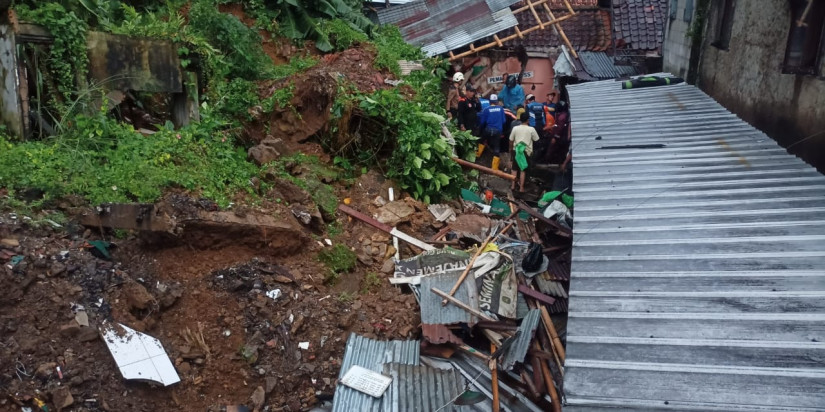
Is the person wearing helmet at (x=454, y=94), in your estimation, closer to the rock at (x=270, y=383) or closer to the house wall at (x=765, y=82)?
the house wall at (x=765, y=82)

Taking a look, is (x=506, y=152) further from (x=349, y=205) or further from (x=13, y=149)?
(x=13, y=149)

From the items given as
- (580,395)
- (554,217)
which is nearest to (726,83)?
(554,217)

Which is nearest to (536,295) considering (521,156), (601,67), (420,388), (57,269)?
(420,388)

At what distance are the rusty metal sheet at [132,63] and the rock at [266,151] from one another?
1597mm

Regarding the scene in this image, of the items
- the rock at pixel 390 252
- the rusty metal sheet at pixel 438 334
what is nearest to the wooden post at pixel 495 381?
the rusty metal sheet at pixel 438 334

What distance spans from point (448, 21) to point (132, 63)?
32.3 ft

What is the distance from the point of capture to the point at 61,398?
4.95 meters

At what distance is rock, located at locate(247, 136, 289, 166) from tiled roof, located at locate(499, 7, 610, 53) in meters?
9.24

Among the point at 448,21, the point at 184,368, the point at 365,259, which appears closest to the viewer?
the point at 184,368

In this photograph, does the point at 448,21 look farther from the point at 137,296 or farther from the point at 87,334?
the point at 87,334

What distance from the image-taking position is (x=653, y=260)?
4117mm

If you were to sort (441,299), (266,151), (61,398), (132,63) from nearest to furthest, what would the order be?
1. (61,398)
2. (441,299)
3. (132,63)
4. (266,151)

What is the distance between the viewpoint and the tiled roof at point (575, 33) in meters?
Answer: 16.3

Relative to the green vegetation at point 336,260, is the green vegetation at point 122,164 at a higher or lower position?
higher
